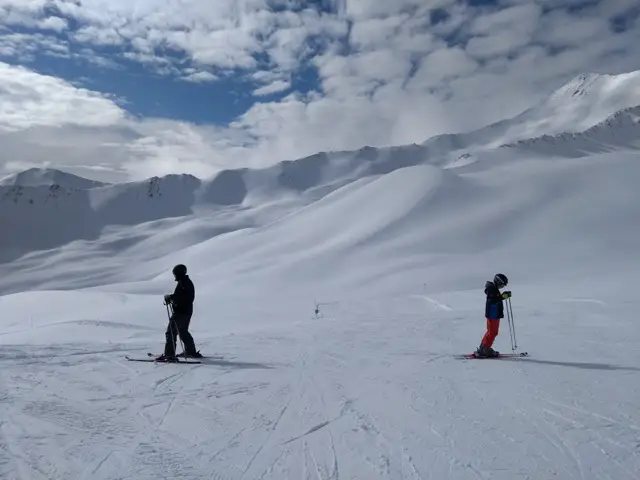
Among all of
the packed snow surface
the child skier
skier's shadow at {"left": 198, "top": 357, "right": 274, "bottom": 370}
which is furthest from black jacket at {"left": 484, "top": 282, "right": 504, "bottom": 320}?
skier's shadow at {"left": 198, "top": 357, "right": 274, "bottom": 370}

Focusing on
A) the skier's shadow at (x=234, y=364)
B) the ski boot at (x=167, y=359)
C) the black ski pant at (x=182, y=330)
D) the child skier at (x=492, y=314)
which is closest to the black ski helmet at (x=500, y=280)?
the child skier at (x=492, y=314)

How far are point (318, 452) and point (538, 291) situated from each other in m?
21.5

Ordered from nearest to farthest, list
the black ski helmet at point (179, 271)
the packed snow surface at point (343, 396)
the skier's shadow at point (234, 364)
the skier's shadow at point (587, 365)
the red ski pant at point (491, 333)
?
the packed snow surface at point (343, 396) < the skier's shadow at point (587, 365) < the skier's shadow at point (234, 364) < the black ski helmet at point (179, 271) < the red ski pant at point (491, 333)

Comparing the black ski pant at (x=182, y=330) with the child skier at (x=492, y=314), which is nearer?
the black ski pant at (x=182, y=330)

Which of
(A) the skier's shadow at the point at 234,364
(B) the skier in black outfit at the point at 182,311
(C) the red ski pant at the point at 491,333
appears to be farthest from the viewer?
(C) the red ski pant at the point at 491,333

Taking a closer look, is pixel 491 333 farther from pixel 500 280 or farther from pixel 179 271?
pixel 179 271

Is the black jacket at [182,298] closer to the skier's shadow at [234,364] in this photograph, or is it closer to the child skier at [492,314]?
the skier's shadow at [234,364]

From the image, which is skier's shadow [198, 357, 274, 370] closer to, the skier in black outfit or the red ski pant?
the skier in black outfit

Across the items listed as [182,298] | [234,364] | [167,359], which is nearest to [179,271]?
[182,298]

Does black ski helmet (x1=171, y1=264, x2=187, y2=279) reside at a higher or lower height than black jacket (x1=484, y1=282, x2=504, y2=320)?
higher

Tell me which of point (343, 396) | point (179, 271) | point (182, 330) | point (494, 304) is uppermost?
point (179, 271)

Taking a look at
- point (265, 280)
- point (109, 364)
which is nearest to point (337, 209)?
point (265, 280)

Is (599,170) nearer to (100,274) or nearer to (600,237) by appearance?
(600,237)

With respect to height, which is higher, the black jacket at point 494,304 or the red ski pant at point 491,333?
the black jacket at point 494,304
